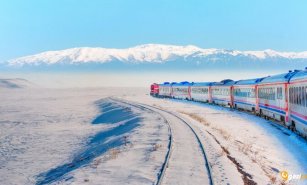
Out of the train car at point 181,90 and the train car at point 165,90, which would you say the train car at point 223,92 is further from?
the train car at point 165,90

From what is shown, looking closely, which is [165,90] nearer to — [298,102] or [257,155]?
[298,102]

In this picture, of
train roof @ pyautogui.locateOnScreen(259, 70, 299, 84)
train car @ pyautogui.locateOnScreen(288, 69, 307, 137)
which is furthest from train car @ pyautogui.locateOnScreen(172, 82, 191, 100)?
train car @ pyautogui.locateOnScreen(288, 69, 307, 137)

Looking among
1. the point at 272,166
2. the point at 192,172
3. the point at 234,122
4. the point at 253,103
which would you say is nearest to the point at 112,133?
the point at 234,122

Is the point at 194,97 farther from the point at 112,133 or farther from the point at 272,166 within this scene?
the point at 272,166

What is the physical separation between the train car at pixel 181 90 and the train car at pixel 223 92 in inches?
667

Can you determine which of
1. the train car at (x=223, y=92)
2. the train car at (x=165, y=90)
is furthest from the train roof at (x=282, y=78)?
the train car at (x=165, y=90)

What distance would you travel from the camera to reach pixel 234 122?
40562 millimetres

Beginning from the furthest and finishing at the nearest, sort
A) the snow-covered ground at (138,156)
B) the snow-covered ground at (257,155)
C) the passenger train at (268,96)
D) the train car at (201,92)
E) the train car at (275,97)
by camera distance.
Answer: the train car at (201,92), the train car at (275,97), the passenger train at (268,96), the snow-covered ground at (138,156), the snow-covered ground at (257,155)

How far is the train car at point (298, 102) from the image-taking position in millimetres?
24188

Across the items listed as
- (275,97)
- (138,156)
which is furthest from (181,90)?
(138,156)

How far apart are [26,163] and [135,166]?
1060 cm

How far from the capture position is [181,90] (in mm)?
90000

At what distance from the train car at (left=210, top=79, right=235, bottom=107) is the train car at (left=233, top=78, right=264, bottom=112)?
73.7 inches

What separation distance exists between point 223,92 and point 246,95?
12.4 m
